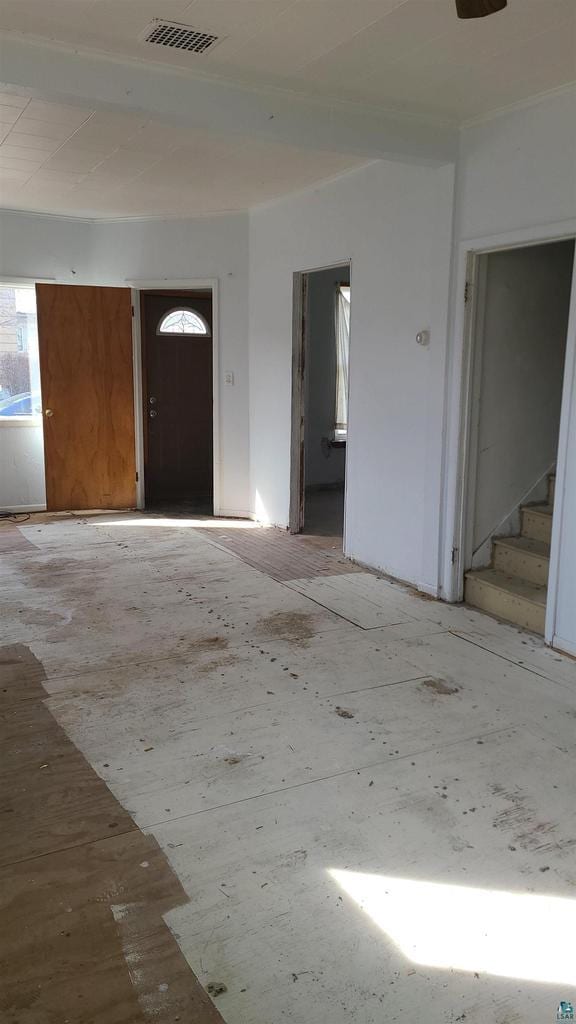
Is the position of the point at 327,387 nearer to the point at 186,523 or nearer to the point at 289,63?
the point at 186,523

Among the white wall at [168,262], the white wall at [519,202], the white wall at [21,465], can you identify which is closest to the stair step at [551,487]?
the white wall at [519,202]

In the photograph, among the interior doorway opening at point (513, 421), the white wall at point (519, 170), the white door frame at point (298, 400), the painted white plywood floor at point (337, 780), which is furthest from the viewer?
the white door frame at point (298, 400)

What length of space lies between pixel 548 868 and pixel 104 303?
6.24 metres

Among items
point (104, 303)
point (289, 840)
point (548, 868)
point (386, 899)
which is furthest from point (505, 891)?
point (104, 303)

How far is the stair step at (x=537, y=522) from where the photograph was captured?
455 cm

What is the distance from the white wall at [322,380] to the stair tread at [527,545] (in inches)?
144

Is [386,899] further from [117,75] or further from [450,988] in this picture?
[117,75]

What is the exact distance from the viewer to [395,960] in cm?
181

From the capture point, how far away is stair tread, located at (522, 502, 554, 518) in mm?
4602

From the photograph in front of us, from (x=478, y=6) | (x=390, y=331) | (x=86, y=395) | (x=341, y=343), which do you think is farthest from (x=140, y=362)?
(x=478, y=6)

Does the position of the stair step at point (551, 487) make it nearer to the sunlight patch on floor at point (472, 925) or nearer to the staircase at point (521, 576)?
the staircase at point (521, 576)

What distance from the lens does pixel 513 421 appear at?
4.61 meters

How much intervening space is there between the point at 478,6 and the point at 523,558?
3.12 meters

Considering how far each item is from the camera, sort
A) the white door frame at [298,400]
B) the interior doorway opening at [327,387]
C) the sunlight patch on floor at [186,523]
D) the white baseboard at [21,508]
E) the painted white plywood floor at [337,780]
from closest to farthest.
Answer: the painted white plywood floor at [337,780] < the white door frame at [298,400] < the sunlight patch on floor at [186,523] < the white baseboard at [21,508] < the interior doorway opening at [327,387]
